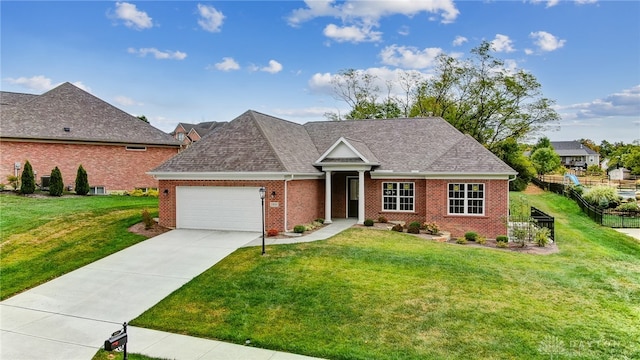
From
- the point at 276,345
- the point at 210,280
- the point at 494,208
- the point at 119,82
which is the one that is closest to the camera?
the point at 276,345

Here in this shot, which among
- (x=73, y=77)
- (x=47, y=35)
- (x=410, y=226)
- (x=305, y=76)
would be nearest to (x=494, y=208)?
(x=410, y=226)

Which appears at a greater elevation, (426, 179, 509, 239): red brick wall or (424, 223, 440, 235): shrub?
(426, 179, 509, 239): red brick wall

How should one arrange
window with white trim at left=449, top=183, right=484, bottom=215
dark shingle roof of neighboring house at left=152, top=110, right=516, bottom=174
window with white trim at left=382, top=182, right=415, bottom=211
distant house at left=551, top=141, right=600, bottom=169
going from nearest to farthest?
dark shingle roof of neighboring house at left=152, top=110, right=516, bottom=174
window with white trim at left=449, top=183, right=484, bottom=215
window with white trim at left=382, top=182, right=415, bottom=211
distant house at left=551, top=141, right=600, bottom=169

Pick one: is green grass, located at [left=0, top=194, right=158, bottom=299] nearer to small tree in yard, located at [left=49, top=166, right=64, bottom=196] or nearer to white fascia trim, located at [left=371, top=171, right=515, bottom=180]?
small tree in yard, located at [left=49, top=166, right=64, bottom=196]

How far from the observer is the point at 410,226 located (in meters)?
18.0

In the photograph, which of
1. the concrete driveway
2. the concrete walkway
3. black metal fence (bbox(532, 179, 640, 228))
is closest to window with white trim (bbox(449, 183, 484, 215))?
the concrete walkway

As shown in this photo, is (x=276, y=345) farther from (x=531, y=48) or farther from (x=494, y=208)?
(x=531, y=48)

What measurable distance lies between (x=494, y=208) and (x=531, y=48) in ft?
57.3

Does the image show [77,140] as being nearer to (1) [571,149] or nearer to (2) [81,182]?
(2) [81,182]

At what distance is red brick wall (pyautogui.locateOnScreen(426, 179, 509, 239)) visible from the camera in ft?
56.9

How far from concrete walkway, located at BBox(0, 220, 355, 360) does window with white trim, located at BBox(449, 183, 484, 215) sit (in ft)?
23.1

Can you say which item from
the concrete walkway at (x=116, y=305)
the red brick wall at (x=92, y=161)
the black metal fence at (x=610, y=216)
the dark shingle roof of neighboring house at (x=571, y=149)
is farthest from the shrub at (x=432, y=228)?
the dark shingle roof of neighboring house at (x=571, y=149)

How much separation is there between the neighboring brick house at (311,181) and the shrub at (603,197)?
15.0m

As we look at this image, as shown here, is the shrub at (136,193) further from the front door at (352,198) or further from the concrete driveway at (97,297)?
the front door at (352,198)
